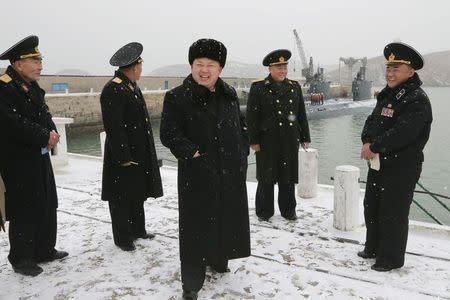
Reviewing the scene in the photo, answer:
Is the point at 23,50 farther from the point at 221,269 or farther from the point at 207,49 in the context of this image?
the point at 221,269

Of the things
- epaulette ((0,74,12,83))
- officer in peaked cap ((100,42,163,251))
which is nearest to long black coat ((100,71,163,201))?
officer in peaked cap ((100,42,163,251))

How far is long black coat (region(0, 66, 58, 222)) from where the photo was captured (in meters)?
3.15

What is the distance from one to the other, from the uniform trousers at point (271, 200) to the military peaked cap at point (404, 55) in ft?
6.46

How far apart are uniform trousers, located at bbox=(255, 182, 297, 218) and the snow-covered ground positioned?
0.44ft

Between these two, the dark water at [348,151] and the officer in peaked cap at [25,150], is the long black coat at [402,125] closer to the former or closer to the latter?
the officer in peaked cap at [25,150]

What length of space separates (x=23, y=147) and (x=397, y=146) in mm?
3203

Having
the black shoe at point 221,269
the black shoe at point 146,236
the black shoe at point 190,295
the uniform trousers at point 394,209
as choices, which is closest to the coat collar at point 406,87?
the uniform trousers at point 394,209

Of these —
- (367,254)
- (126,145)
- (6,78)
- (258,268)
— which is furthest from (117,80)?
(367,254)

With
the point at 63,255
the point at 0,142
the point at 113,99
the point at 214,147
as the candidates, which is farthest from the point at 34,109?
the point at 214,147

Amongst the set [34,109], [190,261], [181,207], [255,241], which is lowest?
[255,241]

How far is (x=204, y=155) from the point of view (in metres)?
2.92

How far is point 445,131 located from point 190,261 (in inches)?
1551

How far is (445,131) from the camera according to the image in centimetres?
3597

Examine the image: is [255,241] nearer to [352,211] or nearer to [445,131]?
[352,211]
